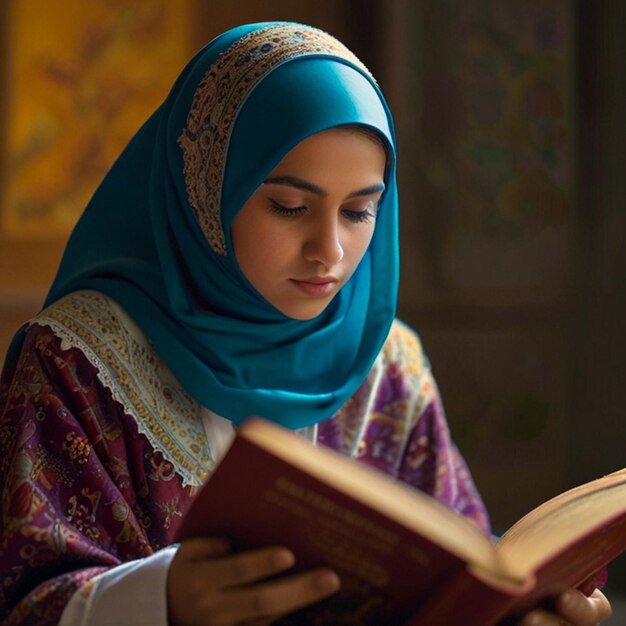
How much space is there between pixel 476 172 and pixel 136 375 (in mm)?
1772

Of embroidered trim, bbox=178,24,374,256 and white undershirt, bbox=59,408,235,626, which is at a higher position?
embroidered trim, bbox=178,24,374,256

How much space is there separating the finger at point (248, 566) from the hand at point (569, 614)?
0.29 m

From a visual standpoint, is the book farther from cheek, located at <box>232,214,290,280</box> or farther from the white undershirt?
cheek, located at <box>232,214,290,280</box>

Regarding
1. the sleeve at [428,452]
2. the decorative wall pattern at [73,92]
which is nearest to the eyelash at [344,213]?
the sleeve at [428,452]

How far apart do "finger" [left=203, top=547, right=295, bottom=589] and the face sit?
477mm

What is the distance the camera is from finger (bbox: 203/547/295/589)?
94 cm

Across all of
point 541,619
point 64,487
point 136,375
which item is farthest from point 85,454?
point 541,619

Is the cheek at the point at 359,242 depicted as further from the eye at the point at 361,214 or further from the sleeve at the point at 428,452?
the sleeve at the point at 428,452

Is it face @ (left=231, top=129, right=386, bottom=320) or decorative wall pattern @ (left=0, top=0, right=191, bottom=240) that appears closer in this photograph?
face @ (left=231, top=129, right=386, bottom=320)

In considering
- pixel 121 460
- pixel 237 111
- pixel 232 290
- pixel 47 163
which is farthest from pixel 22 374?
pixel 47 163

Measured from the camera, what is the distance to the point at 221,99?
4.59 feet

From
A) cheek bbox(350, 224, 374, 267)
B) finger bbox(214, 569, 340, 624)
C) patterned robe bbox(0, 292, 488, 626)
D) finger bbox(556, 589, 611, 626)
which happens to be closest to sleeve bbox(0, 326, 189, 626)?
patterned robe bbox(0, 292, 488, 626)

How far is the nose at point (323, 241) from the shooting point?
1327mm

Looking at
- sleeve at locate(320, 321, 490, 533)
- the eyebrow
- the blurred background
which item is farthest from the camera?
the blurred background
